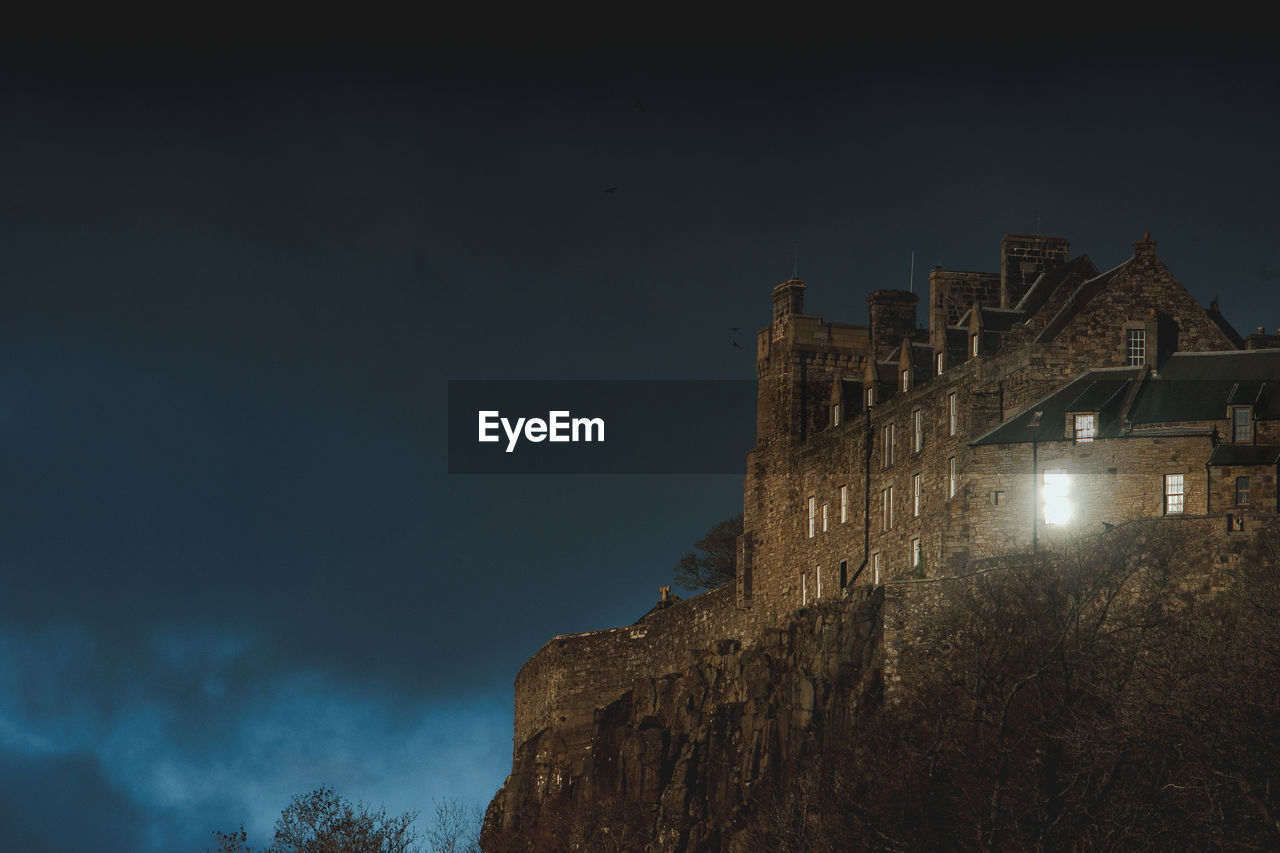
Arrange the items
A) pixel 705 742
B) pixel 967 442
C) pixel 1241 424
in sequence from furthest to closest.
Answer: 1. pixel 705 742
2. pixel 967 442
3. pixel 1241 424

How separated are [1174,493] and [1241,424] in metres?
2.58

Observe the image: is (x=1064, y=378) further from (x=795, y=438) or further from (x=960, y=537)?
(x=795, y=438)

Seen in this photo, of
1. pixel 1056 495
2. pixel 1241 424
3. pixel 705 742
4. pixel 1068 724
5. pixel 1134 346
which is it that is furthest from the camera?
pixel 705 742

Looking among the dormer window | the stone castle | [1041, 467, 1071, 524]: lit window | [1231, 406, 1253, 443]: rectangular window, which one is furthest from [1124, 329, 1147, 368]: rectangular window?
[1231, 406, 1253, 443]: rectangular window

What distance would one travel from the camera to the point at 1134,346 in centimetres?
7594

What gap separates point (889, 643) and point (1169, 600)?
28.0 ft

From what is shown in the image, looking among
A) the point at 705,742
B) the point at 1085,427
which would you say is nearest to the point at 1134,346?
the point at 1085,427

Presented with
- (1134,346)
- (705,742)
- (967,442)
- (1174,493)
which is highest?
(1134,346)

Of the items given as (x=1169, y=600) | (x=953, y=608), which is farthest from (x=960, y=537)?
(x=1169, y=600)

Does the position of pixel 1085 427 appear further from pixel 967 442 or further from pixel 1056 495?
pixel 967 442

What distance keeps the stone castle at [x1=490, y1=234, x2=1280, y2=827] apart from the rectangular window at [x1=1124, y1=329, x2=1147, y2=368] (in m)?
0.09

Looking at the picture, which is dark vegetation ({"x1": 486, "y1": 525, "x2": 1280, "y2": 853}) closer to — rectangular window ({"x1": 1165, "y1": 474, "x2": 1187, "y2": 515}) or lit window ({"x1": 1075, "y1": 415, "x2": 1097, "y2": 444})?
rectangular window ({"x1": 1165, "y1": 474, "x2": 1187, "y2": 515})

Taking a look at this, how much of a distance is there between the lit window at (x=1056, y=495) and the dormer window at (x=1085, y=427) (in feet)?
3.25

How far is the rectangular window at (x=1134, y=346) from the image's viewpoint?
75.8 m
